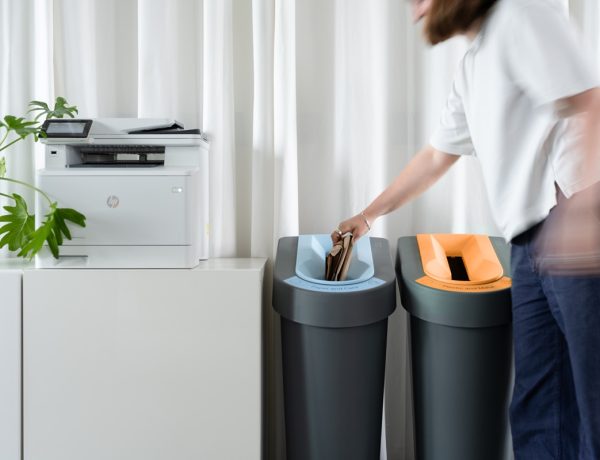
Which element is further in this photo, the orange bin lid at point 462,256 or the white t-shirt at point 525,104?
the orange bin lid at point 462,256

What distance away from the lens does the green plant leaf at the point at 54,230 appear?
1354mm

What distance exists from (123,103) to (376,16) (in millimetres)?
1009

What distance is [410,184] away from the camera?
1473 millimetres

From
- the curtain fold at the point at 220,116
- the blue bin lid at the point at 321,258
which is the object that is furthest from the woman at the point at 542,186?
the curtain fold at the point at 220,116

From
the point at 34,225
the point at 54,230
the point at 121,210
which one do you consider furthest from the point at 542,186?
the point at 34,225

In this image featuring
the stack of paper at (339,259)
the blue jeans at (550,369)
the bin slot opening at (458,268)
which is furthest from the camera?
the bin slot opening at (458,268)

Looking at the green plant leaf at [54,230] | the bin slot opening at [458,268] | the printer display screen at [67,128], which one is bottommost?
the bin slot opening at [458,268]

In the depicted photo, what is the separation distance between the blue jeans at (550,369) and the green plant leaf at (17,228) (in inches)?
54.2

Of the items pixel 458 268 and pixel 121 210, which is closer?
pixel 121 210

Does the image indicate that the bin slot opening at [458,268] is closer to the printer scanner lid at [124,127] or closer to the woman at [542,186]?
Answer: the woman at [542,186]

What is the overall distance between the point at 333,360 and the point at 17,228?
103cm

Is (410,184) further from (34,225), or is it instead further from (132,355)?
(34,225)

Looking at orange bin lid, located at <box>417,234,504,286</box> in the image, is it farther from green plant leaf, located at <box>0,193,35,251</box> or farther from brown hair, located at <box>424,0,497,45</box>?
green plant leaf, located at <box>0,193,35,251</box>

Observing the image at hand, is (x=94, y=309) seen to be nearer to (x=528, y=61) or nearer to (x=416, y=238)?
(x=416, y=238)
